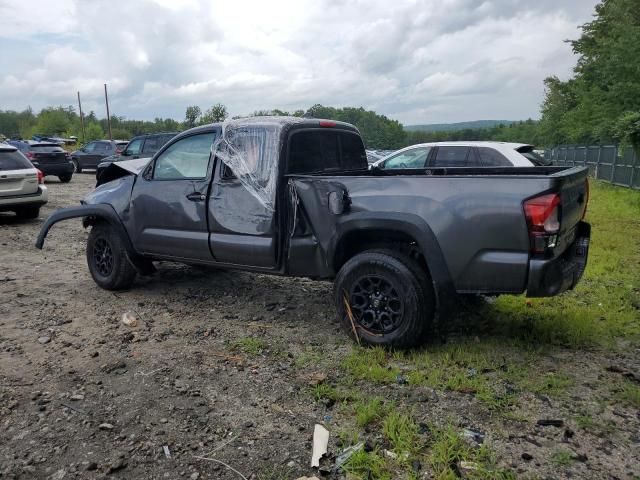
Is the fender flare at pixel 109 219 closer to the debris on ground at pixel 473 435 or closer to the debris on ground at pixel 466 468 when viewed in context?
the debris on ground at pixel 473 435

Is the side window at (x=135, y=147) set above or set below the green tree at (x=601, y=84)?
below

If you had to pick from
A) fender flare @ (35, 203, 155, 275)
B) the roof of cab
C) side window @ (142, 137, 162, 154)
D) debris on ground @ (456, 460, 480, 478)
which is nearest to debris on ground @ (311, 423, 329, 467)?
debris on ground @ (456, 460, 480, 478)

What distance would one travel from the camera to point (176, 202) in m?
5.01

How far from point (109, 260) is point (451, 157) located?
5.74 m

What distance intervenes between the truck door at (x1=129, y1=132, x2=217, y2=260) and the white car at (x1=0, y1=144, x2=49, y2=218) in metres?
6.06

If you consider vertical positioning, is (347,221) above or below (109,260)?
above

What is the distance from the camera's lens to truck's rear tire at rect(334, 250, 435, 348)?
12.3 ft

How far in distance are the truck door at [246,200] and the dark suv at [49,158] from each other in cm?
1547

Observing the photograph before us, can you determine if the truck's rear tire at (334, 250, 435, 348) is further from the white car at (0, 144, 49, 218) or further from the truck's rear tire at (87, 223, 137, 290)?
the white car at (0, 144, 49, 218)

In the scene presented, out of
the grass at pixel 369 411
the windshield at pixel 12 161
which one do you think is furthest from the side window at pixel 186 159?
the windshield at pixel 12 161

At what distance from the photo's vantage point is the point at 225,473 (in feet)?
8.57

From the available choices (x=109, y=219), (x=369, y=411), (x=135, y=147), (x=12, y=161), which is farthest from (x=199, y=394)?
(x=135, y=147)

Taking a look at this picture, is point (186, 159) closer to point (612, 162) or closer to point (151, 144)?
point (151, 144)

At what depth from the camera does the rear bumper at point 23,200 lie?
997cm
